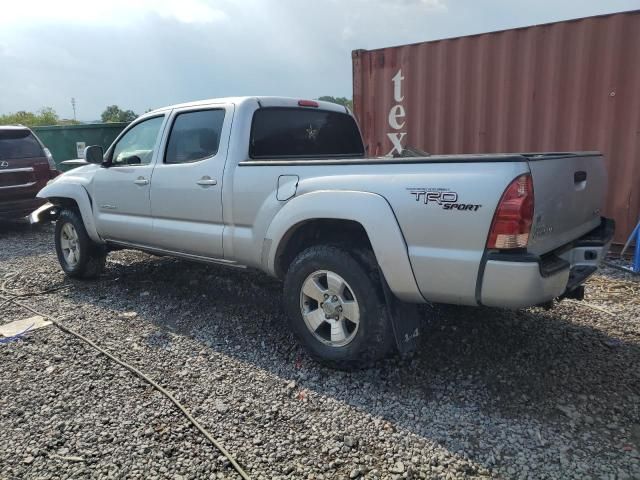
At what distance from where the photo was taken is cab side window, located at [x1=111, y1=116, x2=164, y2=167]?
4.70 meters

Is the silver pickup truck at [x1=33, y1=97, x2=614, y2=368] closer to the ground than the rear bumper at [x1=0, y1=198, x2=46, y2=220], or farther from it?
farther from it

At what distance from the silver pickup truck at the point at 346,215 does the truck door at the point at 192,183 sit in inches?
0.5

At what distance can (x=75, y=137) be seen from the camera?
1073 centimetres

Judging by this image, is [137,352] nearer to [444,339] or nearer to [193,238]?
[193,238]

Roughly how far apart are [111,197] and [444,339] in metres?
3.39

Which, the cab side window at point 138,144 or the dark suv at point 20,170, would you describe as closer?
the cab side window at point 138,144

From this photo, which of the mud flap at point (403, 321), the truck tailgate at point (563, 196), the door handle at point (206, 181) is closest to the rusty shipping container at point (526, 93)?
the truck tailgate at point (563, 196)

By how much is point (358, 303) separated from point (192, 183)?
70.2 inches

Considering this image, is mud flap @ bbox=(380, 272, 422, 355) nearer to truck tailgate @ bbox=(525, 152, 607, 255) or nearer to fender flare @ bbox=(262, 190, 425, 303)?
fender flare @ bbox=(262, 190, 425, 303)

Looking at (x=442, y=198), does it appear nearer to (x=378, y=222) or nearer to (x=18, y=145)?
(x=378, y=222)

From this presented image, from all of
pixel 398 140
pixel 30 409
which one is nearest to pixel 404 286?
pixel 30 409

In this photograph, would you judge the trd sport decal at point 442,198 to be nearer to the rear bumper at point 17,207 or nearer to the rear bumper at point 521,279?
the rear bumper at point 521,279

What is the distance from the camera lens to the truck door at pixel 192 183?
13.0 ft

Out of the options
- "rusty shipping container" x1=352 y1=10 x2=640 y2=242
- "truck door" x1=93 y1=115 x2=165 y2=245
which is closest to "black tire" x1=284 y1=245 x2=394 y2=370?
"truck door" x1=93 y1=115 x2=165 y2=245
